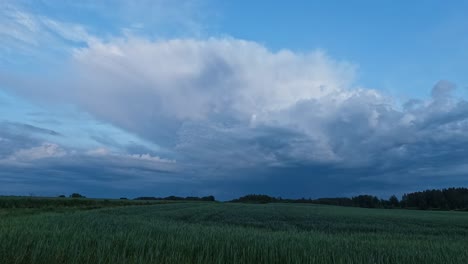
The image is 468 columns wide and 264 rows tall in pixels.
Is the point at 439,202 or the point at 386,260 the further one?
the point at 439,202

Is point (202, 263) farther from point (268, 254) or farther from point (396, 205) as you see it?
point (396, 205)

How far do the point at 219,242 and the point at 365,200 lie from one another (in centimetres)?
13546

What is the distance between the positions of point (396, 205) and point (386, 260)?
419ft

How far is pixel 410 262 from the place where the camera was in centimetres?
841

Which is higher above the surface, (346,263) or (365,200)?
(365,200)

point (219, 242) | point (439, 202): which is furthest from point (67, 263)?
point (439, 202)

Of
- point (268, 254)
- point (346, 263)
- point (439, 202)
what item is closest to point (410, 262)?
point (346, 263)

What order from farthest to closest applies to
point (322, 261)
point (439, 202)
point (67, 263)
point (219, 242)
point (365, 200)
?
point (365, 200) → point (439, 202) → point (219, 242) → point (322, 261) → point (67, 263)

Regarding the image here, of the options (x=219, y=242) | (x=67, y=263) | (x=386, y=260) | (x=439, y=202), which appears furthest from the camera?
(x=439, y=202)

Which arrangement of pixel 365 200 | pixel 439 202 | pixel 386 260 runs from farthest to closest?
pixel 365 200, pixel 439 202, pixel 386 260

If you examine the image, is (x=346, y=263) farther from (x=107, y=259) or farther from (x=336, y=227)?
(x=336, y=227)

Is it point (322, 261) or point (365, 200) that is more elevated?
point (365, 200)

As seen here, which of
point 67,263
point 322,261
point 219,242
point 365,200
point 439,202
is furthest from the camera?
point 365,200

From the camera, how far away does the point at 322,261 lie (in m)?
7.79
